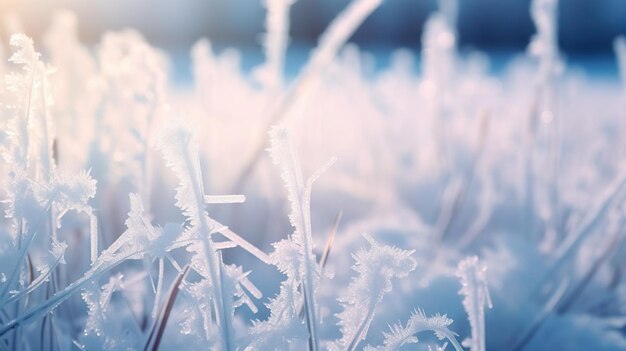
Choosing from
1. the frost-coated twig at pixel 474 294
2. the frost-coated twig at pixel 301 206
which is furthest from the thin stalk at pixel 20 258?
the frost-coated twig at pixel 474 294

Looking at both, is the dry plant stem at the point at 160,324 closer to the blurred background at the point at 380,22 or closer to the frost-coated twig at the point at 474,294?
the frost-coated twig at the point at 474,294

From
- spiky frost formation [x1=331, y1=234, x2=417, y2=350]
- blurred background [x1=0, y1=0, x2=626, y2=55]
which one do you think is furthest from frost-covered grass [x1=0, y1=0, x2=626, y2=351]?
blurred background [x1=0, y1=0, x2=626, y2=55]

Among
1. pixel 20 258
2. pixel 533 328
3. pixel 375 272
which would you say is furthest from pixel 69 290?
pixel 533 328

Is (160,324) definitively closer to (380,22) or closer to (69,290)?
(69,290)

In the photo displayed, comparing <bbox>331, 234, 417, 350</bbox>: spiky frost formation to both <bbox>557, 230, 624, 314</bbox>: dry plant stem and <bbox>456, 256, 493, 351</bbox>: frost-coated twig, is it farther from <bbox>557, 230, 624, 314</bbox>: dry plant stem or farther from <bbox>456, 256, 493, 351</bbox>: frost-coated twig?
<bbox>557, 230, 624, 314</bbox>: dry plant stem

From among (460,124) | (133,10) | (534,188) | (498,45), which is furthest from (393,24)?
(534,188)
